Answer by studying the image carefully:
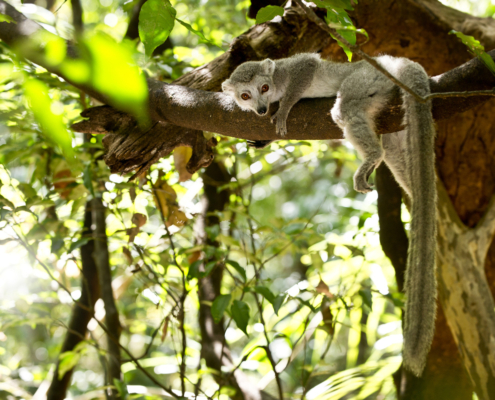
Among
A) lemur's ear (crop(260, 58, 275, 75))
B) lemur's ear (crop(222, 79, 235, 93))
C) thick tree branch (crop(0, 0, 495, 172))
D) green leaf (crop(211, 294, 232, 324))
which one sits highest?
lemur's ear (crop(260, 58, 275, 75))

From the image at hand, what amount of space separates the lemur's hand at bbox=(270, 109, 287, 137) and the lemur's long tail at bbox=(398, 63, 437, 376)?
844 mm

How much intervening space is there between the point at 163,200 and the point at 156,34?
2338mm

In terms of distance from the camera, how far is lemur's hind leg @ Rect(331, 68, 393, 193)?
275 cm

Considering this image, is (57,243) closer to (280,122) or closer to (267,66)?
(280,122)

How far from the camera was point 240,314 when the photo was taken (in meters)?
2.81

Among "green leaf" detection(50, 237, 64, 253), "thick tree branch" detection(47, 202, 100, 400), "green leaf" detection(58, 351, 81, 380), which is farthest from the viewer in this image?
"thick tree branch" detection(47, 202, 100, 400)

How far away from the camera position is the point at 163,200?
12.4 ft

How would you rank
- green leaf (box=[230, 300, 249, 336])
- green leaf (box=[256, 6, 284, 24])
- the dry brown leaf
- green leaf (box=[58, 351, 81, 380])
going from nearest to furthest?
green leaf (box=[256, 6, 284, 24])
green leaf (box=[230, 300, 249, 336])
green leaf (box=[58, 351, 81, 380])
the dry brown leaf

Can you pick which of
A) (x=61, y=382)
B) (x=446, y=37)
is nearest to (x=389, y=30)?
(x=446, y=37)

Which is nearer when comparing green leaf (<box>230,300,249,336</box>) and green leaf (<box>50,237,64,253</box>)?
green leaf (<box>230,300,249,336</box>)

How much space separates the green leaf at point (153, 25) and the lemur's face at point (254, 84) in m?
1.89

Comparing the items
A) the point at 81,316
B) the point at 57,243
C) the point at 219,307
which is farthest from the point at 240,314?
the point at 81,316

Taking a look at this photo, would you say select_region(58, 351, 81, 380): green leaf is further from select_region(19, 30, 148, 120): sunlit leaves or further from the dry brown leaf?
select_region(19, 30, 148, 120): sunlit leaves

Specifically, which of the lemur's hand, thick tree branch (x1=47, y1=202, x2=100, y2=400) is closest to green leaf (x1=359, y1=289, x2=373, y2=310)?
the lemur's hand
